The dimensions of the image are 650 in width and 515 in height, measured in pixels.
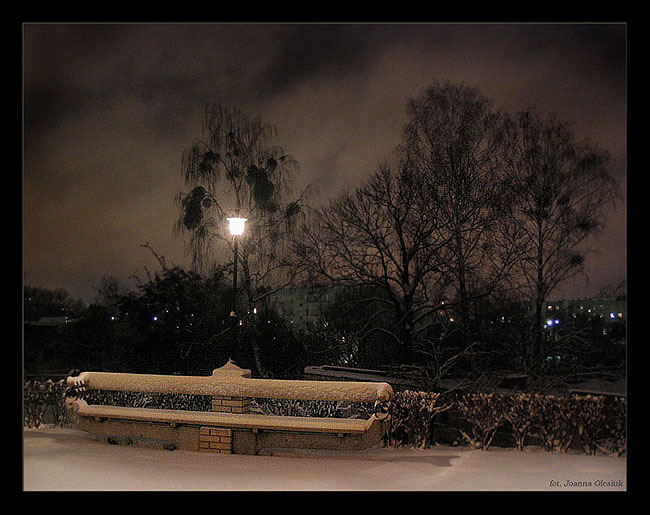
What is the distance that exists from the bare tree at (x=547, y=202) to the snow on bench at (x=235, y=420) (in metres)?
3.59

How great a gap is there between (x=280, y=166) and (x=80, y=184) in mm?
2844

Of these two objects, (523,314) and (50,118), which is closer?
(50,118)

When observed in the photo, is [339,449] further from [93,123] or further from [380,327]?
[93,123]

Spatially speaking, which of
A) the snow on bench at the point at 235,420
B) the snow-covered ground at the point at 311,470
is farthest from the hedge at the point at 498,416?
the snow on bench at the point at 235,420

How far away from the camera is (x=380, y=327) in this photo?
8.77m

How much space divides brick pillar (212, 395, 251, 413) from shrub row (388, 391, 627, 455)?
161cm

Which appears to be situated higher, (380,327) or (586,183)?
(586,183)

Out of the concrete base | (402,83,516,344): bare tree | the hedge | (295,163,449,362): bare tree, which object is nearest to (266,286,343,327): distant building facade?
(295,163,449,362): bare tree

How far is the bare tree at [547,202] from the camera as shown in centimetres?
762

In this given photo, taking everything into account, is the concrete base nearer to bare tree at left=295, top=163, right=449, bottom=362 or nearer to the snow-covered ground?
the snow-covered ground

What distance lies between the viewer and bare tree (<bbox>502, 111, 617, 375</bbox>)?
7617mm

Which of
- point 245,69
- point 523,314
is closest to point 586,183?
point 523,314

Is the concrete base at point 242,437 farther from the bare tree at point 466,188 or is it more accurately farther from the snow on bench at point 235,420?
the bare tree at point 466,188
